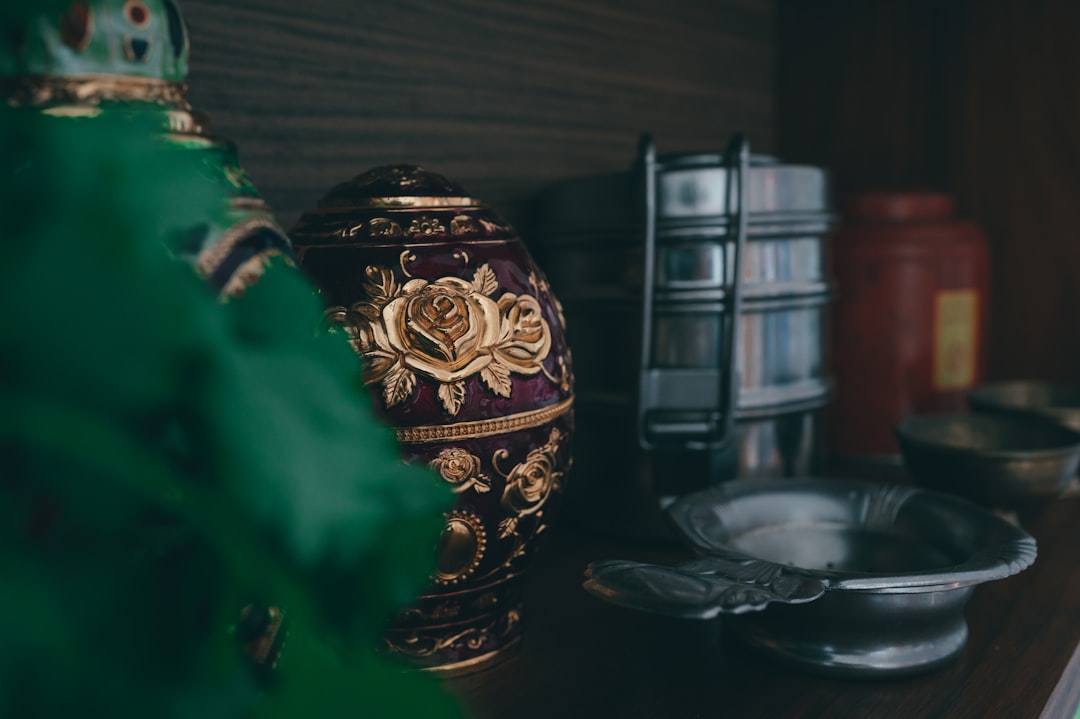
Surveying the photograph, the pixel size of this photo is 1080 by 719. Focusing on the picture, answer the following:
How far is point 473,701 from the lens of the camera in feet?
1.81

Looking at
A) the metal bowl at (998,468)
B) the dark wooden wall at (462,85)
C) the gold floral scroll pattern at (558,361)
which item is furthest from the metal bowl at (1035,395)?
the gold floral scroll pattern at (558,361)

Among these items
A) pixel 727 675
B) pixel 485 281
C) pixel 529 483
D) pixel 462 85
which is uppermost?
pixel 462 85

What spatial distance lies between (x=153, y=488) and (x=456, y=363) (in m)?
0.28

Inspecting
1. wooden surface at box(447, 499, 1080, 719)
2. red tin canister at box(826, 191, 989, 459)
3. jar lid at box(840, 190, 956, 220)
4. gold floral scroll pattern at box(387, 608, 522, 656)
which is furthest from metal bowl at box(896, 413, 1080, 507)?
gold floral scroll pattern at box(387, 608, 522, 656)

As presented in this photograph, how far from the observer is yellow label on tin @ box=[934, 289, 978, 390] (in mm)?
1129

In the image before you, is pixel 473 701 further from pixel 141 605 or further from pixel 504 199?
pixel 504 199

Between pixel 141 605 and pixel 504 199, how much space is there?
75 cm

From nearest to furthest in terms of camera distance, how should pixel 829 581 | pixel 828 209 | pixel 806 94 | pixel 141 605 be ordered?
1. pixel 141 605
2. pixel 829 581
3. pixel 828 209
4. pixel 806 94

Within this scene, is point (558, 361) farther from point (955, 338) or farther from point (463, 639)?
point (955, 338)

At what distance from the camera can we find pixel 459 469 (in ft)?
1.73

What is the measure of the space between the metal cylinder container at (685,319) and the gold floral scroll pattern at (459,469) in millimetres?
290

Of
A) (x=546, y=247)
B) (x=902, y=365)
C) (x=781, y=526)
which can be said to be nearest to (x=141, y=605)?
(x=781, y=526)

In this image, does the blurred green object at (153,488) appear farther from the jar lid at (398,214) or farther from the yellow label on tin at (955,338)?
the yellow label on tin at (955,338)

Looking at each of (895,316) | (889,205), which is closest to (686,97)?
(889,205)
